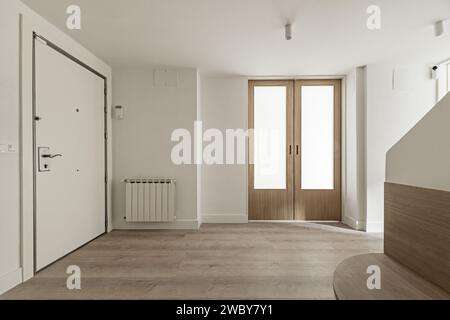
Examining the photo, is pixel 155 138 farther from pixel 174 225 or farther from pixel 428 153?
pixel 428 153

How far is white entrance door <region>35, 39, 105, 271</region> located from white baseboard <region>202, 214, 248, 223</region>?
161 cm

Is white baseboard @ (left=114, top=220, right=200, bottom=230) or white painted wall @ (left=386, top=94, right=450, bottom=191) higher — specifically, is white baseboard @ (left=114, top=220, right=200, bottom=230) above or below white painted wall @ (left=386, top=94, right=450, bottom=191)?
below

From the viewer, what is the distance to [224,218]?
468 centimetres

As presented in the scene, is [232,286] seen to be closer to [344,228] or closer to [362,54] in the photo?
[344,228]

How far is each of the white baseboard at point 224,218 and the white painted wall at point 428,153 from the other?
11.4 feet

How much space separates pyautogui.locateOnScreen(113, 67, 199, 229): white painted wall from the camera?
4254 millimetres

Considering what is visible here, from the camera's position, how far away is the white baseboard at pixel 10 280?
2.20 meters

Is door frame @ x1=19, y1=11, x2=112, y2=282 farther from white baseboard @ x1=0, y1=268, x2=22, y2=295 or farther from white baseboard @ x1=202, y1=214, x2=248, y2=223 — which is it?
white baseboard @ x1=202, y1=214, x2=248, y2=223

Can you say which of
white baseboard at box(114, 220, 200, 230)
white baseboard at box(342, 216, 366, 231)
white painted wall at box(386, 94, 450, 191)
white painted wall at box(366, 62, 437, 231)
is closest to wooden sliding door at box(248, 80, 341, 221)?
white baseboard at box(342, 216, 366, 231)

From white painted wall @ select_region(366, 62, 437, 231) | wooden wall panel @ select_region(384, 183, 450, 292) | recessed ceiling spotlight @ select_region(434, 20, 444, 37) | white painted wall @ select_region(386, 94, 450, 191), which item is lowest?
wooden wall panel @ select_region(384, 183, 450, 292)

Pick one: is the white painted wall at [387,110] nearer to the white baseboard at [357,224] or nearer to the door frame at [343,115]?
the white baseboard at [357,224]

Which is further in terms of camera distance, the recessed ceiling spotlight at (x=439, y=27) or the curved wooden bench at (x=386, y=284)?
the recessed ceiling spotlight at (x=439, y=27)

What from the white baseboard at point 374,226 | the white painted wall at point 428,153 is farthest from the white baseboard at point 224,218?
the white painted wall at point 428,153
